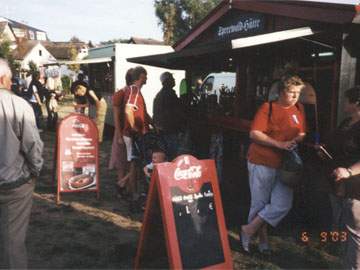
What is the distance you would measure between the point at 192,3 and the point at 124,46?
133 ft

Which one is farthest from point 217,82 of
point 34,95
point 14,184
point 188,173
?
point 14,184

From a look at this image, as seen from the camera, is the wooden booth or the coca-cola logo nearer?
the coca-cola logo

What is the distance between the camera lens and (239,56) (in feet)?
27.2

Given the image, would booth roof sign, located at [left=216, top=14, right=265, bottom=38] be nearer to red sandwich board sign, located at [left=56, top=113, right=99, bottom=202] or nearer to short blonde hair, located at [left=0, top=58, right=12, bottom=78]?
red sandwich board sign, located at [left=56, top=113, right=99, bottom=202]

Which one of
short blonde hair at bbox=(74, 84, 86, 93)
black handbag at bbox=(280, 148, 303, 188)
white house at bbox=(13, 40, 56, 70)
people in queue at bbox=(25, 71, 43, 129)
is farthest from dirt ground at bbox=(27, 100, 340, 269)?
white house at bbox=(13, 40, 56, 70)

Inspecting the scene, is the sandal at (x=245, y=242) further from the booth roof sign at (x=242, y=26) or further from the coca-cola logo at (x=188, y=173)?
the booth roof sign at (x=242, y=26)

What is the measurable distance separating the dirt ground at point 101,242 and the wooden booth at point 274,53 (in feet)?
4.79

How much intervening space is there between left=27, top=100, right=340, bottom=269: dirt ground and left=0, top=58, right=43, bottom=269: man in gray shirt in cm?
107

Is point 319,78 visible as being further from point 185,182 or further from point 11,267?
point 11,267

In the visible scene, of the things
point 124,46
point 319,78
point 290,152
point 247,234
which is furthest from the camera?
point 124,46

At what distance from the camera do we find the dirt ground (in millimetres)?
4453

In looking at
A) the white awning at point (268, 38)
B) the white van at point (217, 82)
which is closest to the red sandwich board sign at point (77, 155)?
the white awning at point (268, 38)

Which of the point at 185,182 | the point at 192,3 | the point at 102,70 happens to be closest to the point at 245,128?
the point at 185,182

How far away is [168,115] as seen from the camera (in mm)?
7473
